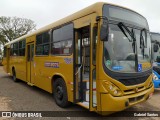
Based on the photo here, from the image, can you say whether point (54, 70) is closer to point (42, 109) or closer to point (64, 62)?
point (64, 62)

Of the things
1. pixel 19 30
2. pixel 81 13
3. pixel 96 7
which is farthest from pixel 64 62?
pixel 19 30

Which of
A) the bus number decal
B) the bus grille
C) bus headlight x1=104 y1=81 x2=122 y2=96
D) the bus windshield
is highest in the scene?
the bus windshield

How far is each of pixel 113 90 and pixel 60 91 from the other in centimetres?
219

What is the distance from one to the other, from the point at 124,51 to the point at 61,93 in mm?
2454

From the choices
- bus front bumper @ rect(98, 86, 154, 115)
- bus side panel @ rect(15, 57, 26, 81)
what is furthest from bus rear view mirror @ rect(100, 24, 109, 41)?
bus side panel @ rect(15, 57, 26, 81)

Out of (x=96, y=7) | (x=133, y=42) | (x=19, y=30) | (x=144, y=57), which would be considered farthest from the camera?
(x=19, y=30)

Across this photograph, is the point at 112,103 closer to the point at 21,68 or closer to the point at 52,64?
the point at 52,64

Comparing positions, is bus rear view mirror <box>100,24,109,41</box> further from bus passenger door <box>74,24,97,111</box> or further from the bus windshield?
bus passenger door <box>74,24,97,111</box>

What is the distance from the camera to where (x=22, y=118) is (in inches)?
196

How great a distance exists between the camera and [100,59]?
4117mm

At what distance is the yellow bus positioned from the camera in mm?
4113

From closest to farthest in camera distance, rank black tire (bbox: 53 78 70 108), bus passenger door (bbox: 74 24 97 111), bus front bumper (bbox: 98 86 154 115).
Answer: bus front bumper (bbox: 98 86 154 115)
bus passenger door (bbox: 74 24 97 111)
black tire (bbox: 53 78 70 108)

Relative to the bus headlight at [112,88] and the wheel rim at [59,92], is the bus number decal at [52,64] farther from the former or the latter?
the bus headlight at [112,88]

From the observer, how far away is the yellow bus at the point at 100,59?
4113 millimetres
